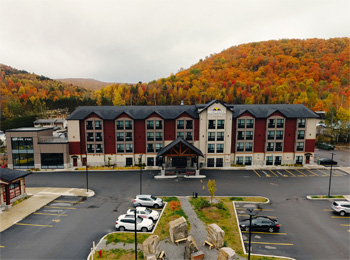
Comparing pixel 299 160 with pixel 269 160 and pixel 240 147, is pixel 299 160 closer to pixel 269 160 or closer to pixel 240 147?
pixel 269 160

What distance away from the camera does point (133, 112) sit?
170 feet

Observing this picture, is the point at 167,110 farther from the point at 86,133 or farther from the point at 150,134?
the point at 86,133

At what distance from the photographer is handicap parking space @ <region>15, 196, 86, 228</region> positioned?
→ 993 inches

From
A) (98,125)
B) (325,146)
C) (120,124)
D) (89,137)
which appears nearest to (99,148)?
(89,137)

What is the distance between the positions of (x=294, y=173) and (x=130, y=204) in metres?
34.9

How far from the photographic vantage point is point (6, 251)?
20156mm

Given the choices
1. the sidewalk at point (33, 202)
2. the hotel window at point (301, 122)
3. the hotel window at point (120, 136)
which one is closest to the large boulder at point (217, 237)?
the sidewalk at point (33, 202)

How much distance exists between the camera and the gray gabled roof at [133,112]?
49.9m

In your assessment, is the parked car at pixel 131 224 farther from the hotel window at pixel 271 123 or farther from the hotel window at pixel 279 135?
the hotel window at pixel 279 135

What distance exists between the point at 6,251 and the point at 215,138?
1570 inches

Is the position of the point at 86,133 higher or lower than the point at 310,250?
higher

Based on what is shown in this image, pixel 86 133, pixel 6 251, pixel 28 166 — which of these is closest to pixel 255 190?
pixel 6 251

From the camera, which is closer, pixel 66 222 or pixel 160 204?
pixel 66 222

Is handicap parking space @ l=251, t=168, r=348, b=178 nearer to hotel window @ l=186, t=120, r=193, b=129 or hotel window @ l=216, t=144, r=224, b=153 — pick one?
hotel window @ l=216, t=144, r=224, b=153
